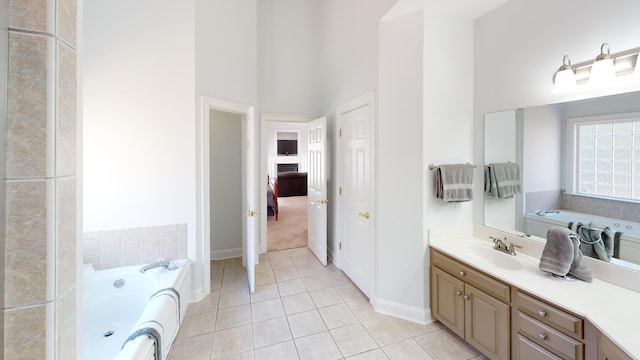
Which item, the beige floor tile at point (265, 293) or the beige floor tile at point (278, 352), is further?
the beige floor tile at point (265, 293)

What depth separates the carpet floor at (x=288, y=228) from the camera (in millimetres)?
4584

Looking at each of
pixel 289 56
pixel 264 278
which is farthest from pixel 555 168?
pixel 289 56

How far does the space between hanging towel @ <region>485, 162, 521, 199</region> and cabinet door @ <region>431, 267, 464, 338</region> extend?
887mm

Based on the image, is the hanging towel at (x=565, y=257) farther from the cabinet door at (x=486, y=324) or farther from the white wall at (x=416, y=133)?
the white wall at (x=416, y=133)

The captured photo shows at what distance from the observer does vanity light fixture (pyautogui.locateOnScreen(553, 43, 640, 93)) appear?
1.56 m

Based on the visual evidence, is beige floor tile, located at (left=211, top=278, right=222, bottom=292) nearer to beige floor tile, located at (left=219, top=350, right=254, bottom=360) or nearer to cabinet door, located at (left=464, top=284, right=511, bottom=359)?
beige floor tile, located at (left=219, top=350, right=254, bottom=360)

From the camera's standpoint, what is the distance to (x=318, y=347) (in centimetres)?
211

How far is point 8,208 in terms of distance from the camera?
0.49m

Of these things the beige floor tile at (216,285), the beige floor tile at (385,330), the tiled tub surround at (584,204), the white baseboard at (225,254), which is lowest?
the beige floor tile at (385,330)

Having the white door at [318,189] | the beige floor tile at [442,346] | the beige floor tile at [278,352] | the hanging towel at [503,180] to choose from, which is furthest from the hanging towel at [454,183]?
the beige floor tile at [278,352]

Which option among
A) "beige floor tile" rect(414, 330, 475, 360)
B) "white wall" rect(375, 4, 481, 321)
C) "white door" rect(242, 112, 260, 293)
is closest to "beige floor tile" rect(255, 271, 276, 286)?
"white door" rect(242, 112, 260, 293)

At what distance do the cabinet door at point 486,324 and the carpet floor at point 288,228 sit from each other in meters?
2.94

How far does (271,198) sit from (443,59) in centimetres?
470

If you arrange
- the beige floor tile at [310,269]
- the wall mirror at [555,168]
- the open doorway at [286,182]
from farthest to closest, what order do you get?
the open doorway at [286,182]
the beige floor tile at [310,269]
the wall mirror at [555,168]
